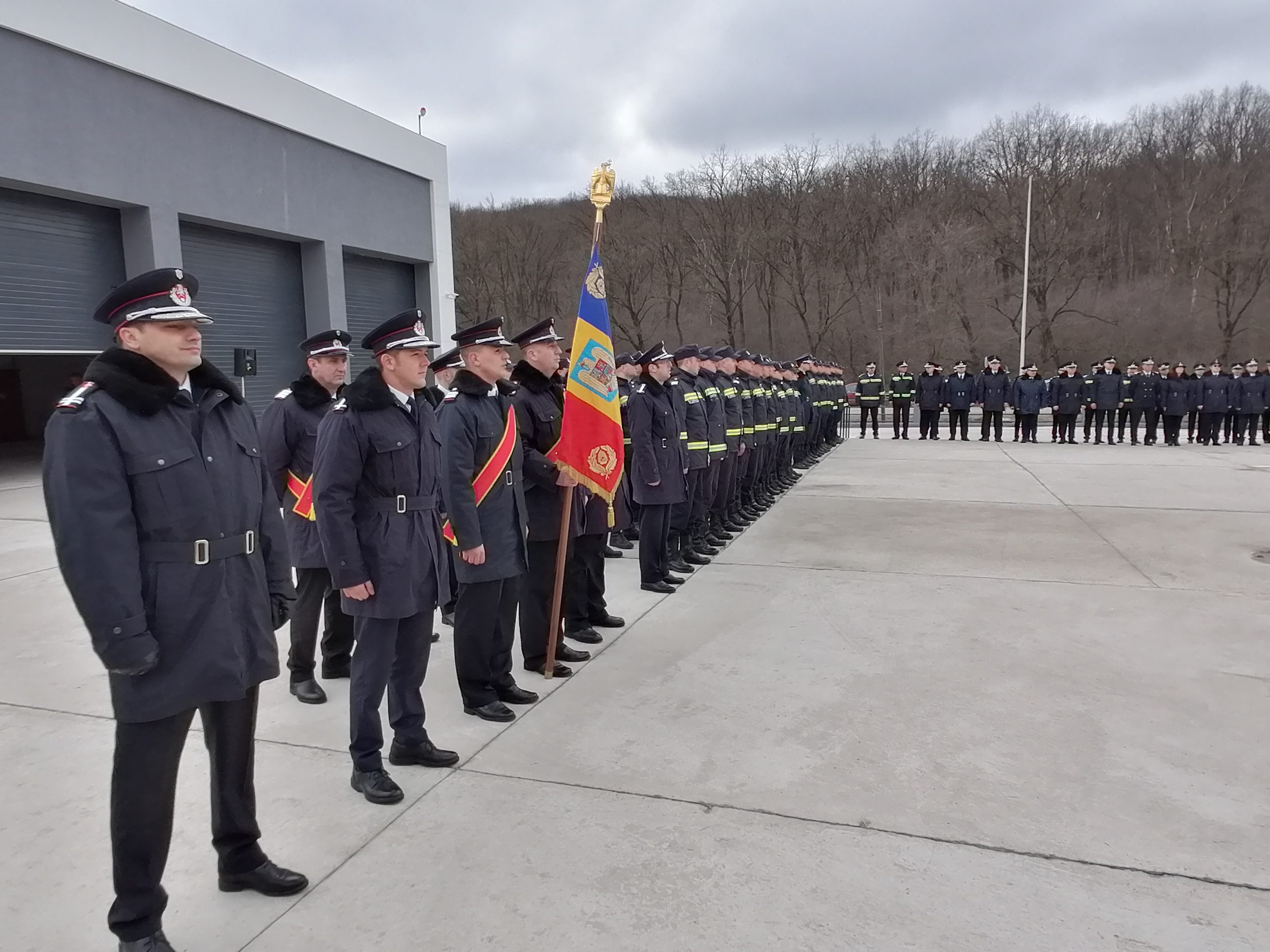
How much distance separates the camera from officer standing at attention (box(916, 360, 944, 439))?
20.6m

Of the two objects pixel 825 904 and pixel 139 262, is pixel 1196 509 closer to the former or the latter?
pixel 825 904

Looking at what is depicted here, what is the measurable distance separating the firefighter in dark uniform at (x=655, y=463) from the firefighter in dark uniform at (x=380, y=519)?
124 inches

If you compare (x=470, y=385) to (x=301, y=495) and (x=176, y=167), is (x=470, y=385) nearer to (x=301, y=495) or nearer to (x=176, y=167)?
(x=301, y=495)

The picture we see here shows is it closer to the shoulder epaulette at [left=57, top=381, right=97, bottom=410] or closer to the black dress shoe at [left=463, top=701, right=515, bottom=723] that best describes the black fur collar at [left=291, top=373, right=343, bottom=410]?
the black dress shoe at [left=463, top=701, right=515, bottom=723]

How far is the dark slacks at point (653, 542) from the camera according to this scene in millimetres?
6758

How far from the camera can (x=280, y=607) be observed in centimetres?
288

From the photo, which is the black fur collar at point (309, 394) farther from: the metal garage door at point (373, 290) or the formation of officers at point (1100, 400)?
the formation of officers at point (1100, 400)

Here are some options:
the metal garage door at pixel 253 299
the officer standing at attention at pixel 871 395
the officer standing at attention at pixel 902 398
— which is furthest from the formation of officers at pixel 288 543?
the officer standing at attention at pixel 871 395

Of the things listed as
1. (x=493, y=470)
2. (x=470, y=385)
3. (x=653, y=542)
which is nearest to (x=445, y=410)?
(x=470, y=385)

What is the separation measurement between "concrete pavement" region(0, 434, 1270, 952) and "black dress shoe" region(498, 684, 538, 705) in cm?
14

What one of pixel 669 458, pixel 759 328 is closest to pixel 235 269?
pixel 669 458

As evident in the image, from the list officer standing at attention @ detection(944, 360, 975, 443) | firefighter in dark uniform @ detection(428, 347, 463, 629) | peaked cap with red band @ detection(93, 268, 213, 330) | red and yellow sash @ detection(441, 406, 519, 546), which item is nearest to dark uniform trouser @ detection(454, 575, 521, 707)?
firefighter in dark uniform @ detection(428, 347, 463, 629)

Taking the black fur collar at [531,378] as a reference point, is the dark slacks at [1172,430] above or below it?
below

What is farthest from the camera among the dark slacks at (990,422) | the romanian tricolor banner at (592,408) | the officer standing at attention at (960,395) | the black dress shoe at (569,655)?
the dark slacks at (990,422)
